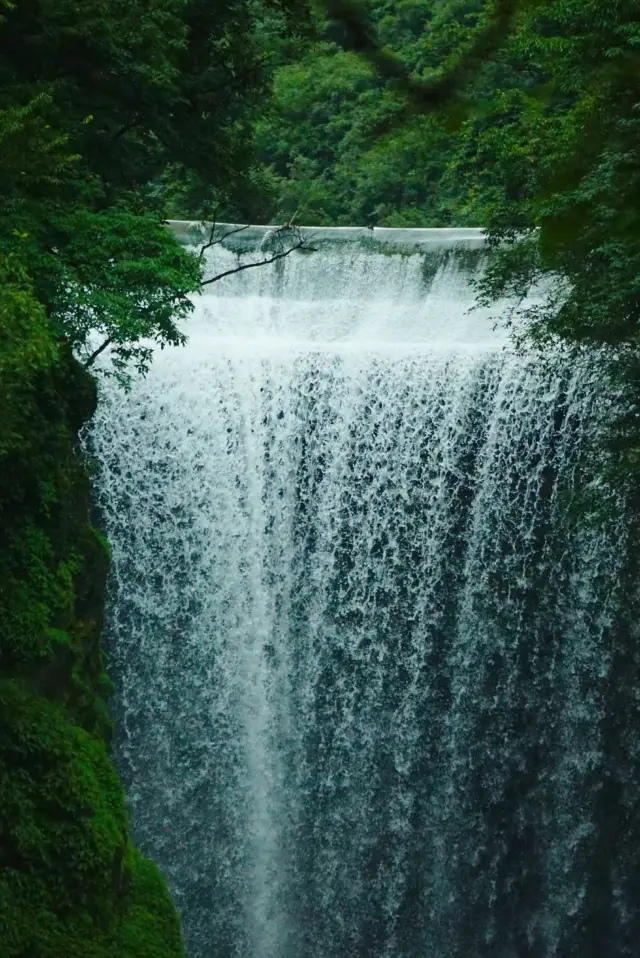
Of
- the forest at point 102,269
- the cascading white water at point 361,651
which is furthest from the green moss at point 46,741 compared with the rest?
the cascading white water at point 361,651

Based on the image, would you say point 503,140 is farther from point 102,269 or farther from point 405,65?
point 405,65

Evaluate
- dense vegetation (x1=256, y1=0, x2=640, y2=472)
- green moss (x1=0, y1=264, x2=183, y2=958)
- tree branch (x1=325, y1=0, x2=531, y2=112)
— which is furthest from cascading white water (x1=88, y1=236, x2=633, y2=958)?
tree branch (x1=325, y1=0, x2=531, y2=112)

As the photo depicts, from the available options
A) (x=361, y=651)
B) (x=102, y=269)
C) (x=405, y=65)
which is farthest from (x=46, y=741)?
(x=405, y=65)

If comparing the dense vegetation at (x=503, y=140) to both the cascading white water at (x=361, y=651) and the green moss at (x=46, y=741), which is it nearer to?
the cascading white water at (x=361, y=651)

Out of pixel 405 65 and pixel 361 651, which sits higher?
pixel 361 651

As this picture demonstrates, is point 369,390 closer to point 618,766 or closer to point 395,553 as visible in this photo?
point 395,553

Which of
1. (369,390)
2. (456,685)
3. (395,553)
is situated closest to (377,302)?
(369,390)

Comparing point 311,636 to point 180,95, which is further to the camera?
point 311,636
